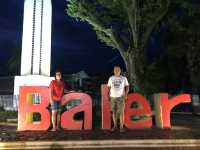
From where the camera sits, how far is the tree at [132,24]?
20641 mm

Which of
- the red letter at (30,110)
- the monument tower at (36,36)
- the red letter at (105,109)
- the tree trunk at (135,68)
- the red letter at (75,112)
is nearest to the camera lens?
the red letter at (30,110)

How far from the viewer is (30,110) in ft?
40.7

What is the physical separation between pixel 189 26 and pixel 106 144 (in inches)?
839

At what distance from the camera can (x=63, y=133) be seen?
11.7 meters

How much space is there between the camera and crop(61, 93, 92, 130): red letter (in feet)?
41.2

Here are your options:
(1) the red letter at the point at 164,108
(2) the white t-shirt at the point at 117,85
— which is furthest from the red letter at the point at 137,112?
(2) the white t-shirt at the point at 117,85

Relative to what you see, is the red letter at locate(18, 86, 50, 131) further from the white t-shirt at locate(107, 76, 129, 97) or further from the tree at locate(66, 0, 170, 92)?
the tree at locate(66, 0, 170, 92)

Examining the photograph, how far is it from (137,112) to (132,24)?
8804 mm

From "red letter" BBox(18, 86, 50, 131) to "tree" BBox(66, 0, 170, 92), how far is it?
28.9ft

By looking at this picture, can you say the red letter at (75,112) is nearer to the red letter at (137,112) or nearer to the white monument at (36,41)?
the red letter at (137,112)

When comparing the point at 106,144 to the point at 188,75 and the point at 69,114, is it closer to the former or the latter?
the point at 69,114

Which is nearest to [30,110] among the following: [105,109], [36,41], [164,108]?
[105,109]

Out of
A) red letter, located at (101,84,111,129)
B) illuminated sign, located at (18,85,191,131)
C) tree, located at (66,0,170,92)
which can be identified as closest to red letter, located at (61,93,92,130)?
illuminated sign, located at (18,85,191,131)

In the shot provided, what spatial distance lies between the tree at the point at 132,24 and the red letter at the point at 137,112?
748 cm
